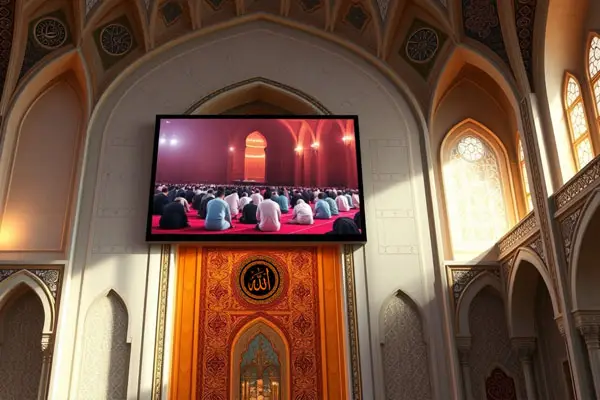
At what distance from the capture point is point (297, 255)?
958cm

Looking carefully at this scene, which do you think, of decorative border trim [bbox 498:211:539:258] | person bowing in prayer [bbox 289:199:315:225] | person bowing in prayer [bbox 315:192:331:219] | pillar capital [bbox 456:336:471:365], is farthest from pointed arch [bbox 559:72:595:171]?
person bowing in prayer [bbox 289:199:315:225]

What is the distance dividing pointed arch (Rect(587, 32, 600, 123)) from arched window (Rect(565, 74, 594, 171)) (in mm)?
184

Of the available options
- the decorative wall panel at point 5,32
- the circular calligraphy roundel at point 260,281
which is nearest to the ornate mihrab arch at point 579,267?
the circular calligraphy roundel at point 260,281

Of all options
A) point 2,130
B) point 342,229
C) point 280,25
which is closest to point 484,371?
point 342,229

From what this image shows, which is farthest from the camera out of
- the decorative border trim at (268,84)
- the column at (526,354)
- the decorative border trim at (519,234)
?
the decorative border trim at (268,84)

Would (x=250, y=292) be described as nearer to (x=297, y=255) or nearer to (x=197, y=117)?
(x=297, y=255)

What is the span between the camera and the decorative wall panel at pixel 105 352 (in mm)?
8461

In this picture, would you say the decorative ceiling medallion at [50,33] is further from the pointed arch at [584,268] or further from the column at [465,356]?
the pointed arch at [584,268]

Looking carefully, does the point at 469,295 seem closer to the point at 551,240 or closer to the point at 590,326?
the point at 551,240

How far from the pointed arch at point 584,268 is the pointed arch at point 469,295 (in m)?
1.94

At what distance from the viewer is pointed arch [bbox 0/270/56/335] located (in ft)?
28.4

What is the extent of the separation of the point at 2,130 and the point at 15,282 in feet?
7.41

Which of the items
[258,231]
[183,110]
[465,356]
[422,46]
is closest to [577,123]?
[422,46]

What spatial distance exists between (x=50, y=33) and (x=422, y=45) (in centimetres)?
569
